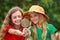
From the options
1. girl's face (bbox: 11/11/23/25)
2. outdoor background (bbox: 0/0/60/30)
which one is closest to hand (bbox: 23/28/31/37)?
girl's face (bbox: 11/11/23/25)

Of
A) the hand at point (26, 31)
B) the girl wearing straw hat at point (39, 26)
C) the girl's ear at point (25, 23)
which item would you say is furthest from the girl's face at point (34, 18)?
the hand at point (26, 31)

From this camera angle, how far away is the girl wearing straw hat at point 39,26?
24.1 feet

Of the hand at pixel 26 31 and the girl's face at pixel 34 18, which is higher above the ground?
the girl's face at pixel 34 18

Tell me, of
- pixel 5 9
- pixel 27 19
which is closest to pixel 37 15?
pixel 27 19

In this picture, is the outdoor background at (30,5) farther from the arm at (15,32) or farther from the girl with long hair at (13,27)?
the arm at (15,32)

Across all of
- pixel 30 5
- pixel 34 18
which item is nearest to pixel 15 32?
pixel 34 18

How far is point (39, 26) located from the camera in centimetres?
745

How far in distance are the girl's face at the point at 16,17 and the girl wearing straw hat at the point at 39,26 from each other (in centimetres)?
18

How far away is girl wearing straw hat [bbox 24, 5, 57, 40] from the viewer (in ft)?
24.1

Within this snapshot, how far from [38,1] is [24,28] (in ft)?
16.4

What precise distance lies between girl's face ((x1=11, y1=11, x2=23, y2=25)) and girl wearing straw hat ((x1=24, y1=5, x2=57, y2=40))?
0.58ft

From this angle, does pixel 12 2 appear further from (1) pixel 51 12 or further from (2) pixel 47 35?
(2) pixel 47 35

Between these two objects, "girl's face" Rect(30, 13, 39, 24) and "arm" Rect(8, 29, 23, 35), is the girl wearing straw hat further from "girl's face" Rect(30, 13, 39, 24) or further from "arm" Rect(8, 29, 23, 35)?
"arm" Rect(8, 29, 23, 35)

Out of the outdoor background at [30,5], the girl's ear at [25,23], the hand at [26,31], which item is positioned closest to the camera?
the hand at [26,31]
